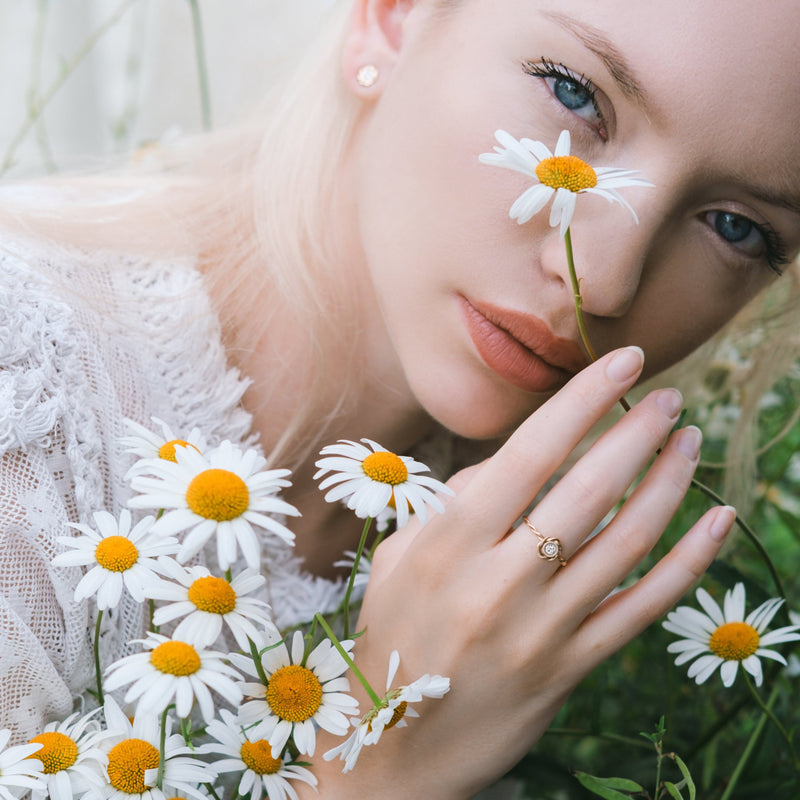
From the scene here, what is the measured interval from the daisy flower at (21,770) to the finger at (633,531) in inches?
12.5

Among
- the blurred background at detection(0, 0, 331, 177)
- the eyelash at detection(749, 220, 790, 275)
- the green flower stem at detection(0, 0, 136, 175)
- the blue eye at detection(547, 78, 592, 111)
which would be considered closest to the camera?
the blue eye at detection(547, 78, 592, 111)

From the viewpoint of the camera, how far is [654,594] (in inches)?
23.2

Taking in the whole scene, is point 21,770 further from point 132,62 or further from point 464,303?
point 132,62

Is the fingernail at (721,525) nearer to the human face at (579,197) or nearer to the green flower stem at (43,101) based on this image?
the human face at (579,197)

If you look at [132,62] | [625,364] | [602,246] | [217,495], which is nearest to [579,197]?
[602,246]

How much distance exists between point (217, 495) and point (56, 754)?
16cm

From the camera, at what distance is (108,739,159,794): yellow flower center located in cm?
43

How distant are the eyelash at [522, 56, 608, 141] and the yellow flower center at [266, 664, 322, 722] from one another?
1.43 ft

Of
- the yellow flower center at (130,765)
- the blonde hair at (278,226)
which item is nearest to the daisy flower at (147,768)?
the yellow flower center at (130,765)

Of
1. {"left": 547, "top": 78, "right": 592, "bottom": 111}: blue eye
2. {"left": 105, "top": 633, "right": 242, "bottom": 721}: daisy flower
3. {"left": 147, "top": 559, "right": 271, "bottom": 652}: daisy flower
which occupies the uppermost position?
{"left": 547, "top": 78, "right": 592, "bottom": 111}: blue eye

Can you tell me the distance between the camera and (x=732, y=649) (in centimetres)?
60

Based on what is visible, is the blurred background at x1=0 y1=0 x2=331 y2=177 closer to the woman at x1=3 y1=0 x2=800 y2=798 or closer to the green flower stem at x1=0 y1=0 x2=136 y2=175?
the green flower stem at x1=0 y1=0 x2=136 y2=175

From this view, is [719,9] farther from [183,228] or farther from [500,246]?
[183,228]

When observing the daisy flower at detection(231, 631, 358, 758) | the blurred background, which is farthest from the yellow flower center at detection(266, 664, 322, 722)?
the blurred background
